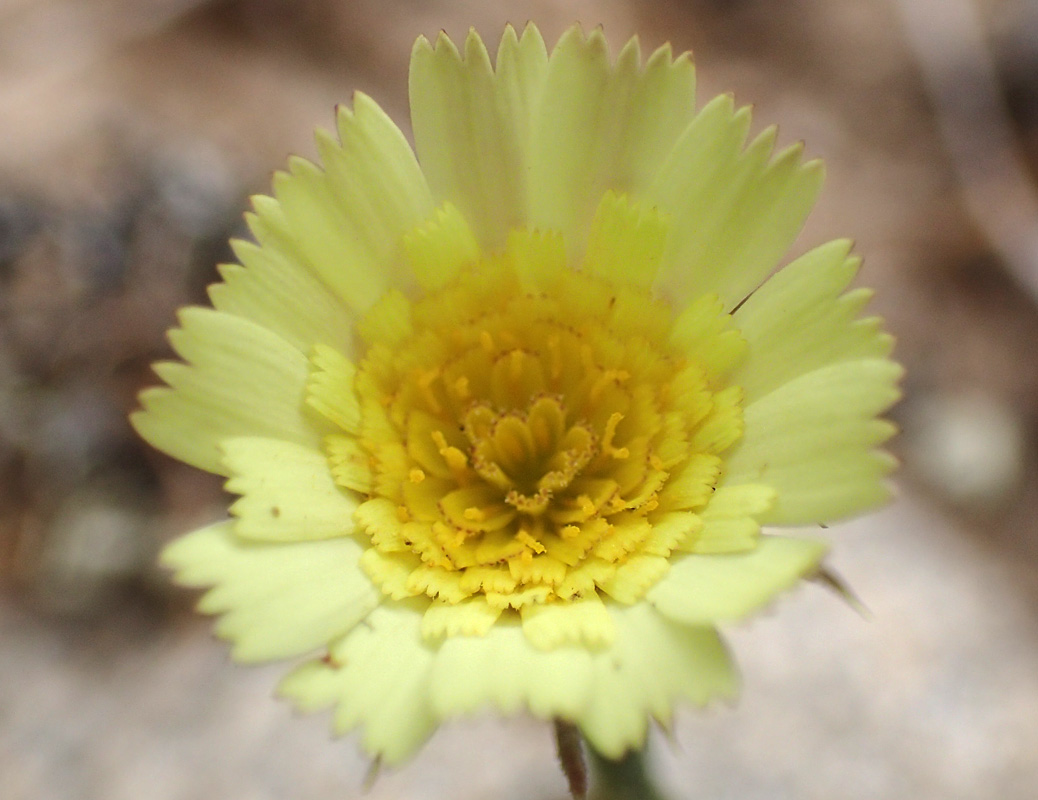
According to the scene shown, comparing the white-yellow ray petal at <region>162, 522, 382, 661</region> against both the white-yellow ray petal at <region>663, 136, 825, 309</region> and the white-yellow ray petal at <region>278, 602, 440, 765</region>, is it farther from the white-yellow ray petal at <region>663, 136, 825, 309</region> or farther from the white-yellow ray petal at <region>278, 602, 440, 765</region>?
the white-yellow ray petal at <region>663, 136, 825, 309</region>

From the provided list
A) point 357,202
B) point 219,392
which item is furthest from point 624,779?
point 357,202

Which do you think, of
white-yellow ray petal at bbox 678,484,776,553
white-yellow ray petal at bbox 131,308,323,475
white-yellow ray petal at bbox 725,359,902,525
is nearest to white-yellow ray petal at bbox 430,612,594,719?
white-yellow ray petal at bbox 678,484,776,553

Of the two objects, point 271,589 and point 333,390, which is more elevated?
point 333,390

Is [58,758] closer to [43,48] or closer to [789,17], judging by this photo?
[43,48]

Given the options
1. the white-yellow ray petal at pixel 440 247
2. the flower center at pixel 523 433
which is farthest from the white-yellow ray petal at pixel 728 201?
the white-yellow ray petal at pixel 440 247

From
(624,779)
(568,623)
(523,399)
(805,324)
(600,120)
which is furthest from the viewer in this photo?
(523,399)

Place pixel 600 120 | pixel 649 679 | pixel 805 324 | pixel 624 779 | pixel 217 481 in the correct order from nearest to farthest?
pixel 649 679 < pixel 805 324 < pixel 600 120 < pixel 624 779 < pixel 217 481

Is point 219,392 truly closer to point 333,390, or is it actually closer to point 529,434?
point 333,390
